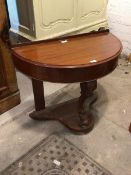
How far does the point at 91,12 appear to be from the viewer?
2186mm

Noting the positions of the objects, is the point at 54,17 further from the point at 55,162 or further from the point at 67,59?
the point at 55,162

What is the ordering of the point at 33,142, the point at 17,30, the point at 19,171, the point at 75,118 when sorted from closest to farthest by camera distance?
the point at 19,171 < the point at 33,142 < the point at 75,118 < the point at 17,30

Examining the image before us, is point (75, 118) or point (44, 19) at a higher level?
point (44, 19)

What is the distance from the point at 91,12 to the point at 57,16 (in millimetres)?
415

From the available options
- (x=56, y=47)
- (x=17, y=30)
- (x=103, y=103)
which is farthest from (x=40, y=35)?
(x=103, y=103)

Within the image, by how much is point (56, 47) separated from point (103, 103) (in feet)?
2.32

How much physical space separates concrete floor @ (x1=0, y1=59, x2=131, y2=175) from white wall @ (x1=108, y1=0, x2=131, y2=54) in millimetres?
617

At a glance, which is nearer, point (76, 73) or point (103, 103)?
point (76, 73)

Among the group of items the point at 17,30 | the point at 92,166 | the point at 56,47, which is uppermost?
the point at 56,47

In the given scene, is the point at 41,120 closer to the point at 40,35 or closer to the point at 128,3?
the point at 40,35

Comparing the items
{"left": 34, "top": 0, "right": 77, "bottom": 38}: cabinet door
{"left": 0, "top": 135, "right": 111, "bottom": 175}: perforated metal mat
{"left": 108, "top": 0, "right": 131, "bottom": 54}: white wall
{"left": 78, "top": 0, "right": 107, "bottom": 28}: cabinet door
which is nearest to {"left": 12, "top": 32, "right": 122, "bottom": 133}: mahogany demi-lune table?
{"left": 0, "top": 135, "right": 111, "bottom": 175}: perforated metal mat

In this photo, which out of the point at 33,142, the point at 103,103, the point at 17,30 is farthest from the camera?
the point at 17,30

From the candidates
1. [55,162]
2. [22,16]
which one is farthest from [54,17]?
[55,162]

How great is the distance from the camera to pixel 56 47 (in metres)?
1.32
